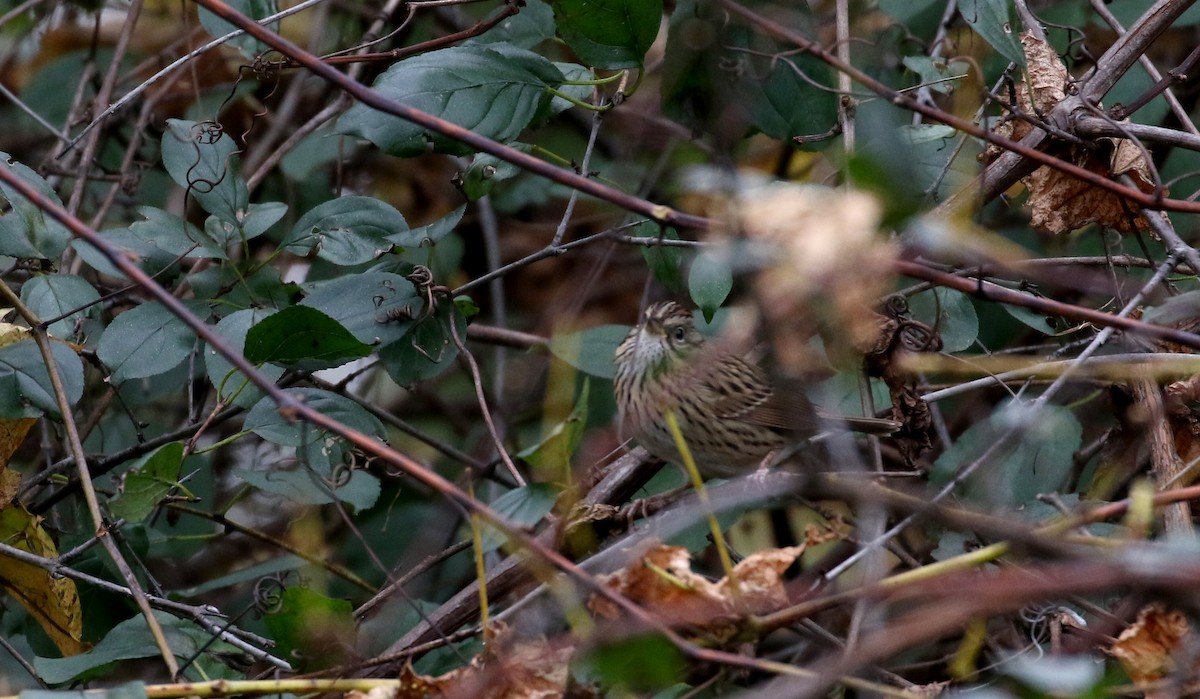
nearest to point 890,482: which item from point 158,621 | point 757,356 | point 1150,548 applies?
point 757,356

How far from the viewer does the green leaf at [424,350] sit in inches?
118

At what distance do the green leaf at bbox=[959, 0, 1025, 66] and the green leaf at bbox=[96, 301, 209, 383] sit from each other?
185cm

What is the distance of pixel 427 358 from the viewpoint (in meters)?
3.01

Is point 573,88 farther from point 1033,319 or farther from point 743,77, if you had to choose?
point 1033,319

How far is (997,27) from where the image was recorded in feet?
8.60

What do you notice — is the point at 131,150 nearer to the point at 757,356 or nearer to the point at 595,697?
the point at 757,356

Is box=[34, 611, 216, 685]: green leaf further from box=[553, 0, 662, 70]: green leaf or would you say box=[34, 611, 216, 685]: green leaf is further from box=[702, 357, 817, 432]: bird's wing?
box=[702, 357, 817, 432]: bird's wing

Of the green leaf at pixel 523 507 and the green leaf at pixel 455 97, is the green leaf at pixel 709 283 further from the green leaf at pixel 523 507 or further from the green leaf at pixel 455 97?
the green leaf at pixel 523 507

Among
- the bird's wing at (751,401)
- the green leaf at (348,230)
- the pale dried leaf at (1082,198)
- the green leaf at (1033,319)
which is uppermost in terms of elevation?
the pale dried leaf at (1082,198)

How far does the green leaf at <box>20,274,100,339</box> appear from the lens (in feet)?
8.98

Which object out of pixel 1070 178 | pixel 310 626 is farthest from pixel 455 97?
pixel 1070 178

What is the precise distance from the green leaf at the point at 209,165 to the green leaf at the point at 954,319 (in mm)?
1629

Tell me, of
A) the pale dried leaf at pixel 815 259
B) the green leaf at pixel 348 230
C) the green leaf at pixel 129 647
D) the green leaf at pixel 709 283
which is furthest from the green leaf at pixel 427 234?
→ the pale dried leaf at pixel 815 259

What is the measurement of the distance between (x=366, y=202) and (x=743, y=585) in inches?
58.7
